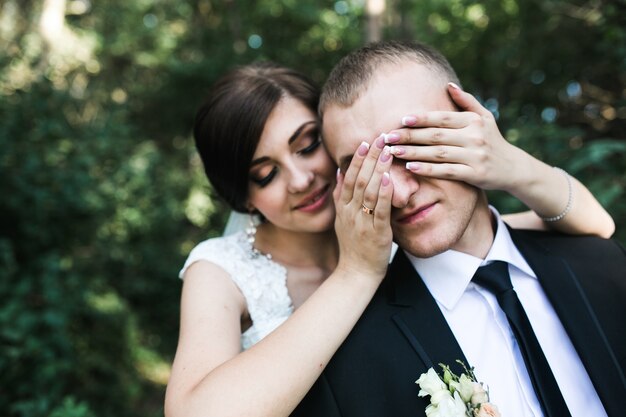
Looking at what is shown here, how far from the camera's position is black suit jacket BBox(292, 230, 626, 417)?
162cm

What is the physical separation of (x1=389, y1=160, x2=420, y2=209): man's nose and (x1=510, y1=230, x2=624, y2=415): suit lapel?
61cm

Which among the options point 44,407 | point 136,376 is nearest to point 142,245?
point 136,376

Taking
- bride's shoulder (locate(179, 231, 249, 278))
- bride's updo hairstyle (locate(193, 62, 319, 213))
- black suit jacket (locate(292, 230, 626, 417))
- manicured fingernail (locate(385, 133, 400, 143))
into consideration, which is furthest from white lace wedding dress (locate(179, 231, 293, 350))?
manicured fingernail (locate(385, 133, 400, 143))

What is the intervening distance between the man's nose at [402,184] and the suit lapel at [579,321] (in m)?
0.61

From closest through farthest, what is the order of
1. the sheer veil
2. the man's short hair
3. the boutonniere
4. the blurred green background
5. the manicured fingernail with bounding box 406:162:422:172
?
1. the boutonniere
2. the manicured fingernail with bounding box 406:162:422:172
3. the man's short hair
4. the sheer veil
5. the blurred green background

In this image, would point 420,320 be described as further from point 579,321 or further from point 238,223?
point 238,223

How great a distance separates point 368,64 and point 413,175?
1.45 ft

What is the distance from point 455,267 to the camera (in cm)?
182

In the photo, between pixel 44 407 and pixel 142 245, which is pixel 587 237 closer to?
pixel 44 407

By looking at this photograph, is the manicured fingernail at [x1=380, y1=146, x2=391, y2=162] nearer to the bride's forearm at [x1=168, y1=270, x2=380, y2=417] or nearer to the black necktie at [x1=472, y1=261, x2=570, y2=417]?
the bride's forearm at [x1=168, y1=270, x2=380, y2=417]

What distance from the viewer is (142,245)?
293 inches

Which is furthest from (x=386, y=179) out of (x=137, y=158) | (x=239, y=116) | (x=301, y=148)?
(x=137, y=158)

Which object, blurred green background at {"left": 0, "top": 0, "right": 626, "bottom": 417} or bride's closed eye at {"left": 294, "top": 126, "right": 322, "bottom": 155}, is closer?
bride's closed eye at {"left": 294, "top": 126, "right": 322, "bottom": 155}

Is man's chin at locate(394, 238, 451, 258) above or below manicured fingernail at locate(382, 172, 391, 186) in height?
below
